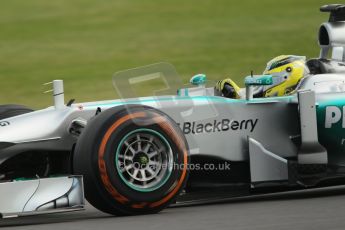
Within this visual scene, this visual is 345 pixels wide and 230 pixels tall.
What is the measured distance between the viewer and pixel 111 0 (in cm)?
2625

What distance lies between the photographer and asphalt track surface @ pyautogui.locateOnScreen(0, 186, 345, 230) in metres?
6.18

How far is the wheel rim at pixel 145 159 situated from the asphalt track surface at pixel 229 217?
27 centimetres

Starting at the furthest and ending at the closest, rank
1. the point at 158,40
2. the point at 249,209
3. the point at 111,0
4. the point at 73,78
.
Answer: the point at 111,0 < the point at 158,40 < the point at 73,78 < the point at 249,209

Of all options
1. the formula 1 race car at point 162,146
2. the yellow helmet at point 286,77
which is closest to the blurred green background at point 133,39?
the yellow helmet at point 286,77

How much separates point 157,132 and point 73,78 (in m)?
11.5

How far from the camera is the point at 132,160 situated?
685 cm

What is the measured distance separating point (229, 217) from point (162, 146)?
761 millimetres

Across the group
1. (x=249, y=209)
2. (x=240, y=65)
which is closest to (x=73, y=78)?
(x=240, y=65)

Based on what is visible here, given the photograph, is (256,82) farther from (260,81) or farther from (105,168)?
(105,168)

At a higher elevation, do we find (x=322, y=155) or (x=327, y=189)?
(x=322, y=155)

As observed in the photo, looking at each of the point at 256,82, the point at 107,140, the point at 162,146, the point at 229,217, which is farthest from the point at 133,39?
the point at 229,217

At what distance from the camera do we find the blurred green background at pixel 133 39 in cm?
1841

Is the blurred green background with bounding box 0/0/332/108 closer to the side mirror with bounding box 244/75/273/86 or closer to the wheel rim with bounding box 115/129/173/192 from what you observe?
Answer: the side mirror with bounding box 244/75/273/86

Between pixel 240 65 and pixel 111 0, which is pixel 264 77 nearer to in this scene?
pixel 240 65
